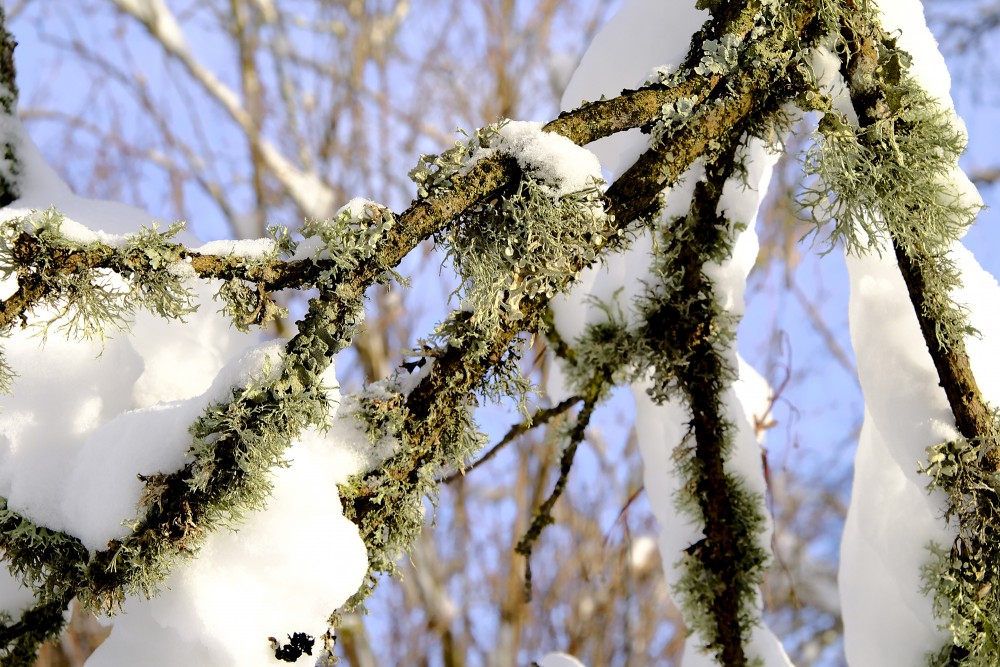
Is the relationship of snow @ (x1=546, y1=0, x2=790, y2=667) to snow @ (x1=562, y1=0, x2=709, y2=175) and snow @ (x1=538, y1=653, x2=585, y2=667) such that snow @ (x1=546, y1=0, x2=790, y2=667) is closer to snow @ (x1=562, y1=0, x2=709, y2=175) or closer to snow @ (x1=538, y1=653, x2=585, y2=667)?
snow @ (x1=562, y1=0, x2=709, y2=175)

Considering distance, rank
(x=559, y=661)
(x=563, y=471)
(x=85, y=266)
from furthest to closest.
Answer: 1. (x=559, y=661)
2. (x=563, y=471)
3. (x=85, y=266)

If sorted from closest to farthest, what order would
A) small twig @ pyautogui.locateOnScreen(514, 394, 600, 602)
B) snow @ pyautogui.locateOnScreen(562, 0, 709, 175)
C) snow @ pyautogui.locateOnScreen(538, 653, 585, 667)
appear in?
1. snow @ pyautogui.locateOnScreen(562, 0, 709, 175)
2. small twig @ pyautogui.locateOnScreen(514, 394, 600, 602)
3. snow @ pyautogui.locateOnScreen(538, 653, 585, 667)

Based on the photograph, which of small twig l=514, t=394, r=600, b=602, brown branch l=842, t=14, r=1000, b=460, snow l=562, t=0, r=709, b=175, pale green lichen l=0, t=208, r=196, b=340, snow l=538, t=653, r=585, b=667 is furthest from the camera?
snow l=538, t=653, r=585, b=667

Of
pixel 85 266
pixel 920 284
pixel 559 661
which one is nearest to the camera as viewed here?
pixel 85 266

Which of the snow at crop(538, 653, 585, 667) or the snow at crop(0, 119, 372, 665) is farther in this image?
the snow at crop(538, 653, 585, 667)

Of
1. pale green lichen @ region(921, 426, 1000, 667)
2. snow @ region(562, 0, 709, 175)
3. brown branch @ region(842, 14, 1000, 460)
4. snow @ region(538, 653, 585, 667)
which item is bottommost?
pale green lichen @ region(921, 426, 1000, 667)

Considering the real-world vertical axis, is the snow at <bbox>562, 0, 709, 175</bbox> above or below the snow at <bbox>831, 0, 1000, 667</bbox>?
above

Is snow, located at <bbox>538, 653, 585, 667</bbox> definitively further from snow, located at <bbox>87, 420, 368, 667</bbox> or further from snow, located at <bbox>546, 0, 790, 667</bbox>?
snow, located at <bbox>87, 420, 368, 667</bbox>

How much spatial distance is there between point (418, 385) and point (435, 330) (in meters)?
0.05

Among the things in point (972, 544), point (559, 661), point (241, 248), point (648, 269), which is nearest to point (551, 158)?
point (241, 248)

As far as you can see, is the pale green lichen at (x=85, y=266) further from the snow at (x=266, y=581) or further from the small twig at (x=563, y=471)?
the small twig at (x=563, y=471)

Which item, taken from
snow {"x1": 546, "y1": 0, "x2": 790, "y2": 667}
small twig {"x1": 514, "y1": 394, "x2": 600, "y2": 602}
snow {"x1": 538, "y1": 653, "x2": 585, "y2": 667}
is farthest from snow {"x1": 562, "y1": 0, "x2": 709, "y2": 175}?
snow {"x1": 538, "y1": 653, "x2": 585, "y2": 667}

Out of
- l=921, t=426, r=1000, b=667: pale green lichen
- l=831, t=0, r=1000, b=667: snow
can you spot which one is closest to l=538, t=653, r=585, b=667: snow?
l=831, t=0, r=1000, b=667: snow

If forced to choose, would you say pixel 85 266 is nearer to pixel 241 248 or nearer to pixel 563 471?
pixel 241 248
